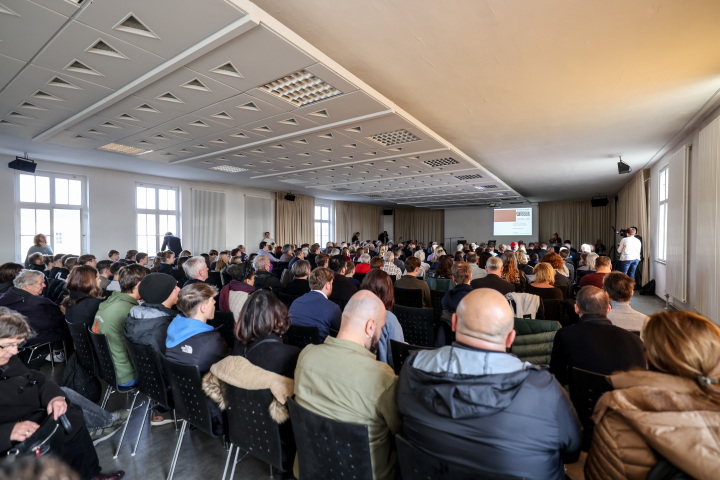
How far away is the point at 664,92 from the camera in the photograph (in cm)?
461

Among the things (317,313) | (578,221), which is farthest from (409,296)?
(578,221)

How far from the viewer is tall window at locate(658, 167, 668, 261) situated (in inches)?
314

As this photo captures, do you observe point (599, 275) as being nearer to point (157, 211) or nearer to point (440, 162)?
Answer: point (440, 162)

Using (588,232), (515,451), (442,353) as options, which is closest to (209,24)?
(442,353)

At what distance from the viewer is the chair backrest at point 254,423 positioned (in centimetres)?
171

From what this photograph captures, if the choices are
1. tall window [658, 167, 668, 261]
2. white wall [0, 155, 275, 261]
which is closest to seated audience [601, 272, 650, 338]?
tall window [658, 167, 668, 261]

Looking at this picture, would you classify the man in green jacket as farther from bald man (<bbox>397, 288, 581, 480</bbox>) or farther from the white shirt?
the white shirt

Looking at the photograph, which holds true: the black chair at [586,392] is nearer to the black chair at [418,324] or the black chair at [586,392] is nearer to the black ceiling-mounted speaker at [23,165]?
the black chair at [418,324]

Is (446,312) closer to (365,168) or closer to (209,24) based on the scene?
(209,24)

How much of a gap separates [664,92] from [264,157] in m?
6.84

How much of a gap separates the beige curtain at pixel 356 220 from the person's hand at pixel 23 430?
16891 mm

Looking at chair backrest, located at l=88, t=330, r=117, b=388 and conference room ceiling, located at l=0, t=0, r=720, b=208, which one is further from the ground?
conference room ceiling, located at l=0, t=0, r=720, b=208

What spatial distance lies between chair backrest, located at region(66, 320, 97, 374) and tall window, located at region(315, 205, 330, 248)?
14.6 m

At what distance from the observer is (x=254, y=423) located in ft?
5.82
